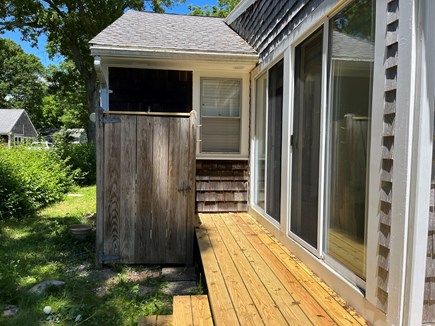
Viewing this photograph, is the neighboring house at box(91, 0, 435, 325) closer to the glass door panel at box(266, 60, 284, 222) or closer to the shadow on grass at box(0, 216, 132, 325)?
the glass door panel at box(266, 60, 284, 222)

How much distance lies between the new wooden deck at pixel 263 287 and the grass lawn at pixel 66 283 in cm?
67

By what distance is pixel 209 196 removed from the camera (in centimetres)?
540

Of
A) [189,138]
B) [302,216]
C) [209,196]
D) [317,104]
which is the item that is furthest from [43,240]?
[317,104]

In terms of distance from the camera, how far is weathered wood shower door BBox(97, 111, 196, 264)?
12.9 feet

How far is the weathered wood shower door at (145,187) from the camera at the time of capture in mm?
3920

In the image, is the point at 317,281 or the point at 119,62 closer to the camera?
the point at 317,281

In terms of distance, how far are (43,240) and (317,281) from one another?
417 centimetres

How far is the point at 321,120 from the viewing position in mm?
2770

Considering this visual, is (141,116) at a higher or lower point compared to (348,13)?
lower

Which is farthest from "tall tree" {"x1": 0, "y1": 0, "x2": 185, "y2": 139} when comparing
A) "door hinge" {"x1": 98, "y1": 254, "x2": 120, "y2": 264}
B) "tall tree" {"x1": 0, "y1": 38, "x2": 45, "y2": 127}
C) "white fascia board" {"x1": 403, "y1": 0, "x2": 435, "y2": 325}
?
"tall tree" {"x1": 0, "y1": 38, "x2": 45, "y2": 127}

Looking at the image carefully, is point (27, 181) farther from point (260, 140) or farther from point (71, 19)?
point (71, 19)

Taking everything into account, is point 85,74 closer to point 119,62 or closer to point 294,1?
point 119,62

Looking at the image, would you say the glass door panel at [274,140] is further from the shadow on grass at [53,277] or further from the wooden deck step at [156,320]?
the shadow on grass at [53,277]

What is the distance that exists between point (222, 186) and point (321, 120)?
112 inches
